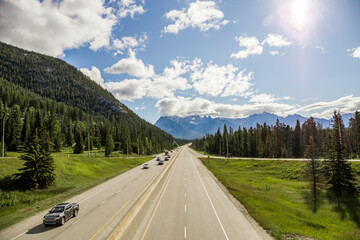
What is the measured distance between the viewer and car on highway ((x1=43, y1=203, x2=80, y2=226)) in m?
17.3

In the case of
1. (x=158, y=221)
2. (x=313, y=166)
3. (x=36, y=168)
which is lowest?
(x=158, y=221)

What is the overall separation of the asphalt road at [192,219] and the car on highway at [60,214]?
21.7 ft

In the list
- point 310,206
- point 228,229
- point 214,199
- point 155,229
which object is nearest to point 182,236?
point 155,229

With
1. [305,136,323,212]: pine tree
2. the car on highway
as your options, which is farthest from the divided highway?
[305,136,323,212]: pine tree

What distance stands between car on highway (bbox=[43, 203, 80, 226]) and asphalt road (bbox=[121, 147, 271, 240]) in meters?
6.61

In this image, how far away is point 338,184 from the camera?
30516 mm

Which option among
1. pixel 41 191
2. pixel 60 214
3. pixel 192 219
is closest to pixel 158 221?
pixel 192 219

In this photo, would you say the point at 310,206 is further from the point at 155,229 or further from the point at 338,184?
the point at 155,229

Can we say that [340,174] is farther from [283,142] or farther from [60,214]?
[283,142]

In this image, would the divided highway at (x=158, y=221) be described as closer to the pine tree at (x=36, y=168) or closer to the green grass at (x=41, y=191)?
the green grass at (x=41, y=191)

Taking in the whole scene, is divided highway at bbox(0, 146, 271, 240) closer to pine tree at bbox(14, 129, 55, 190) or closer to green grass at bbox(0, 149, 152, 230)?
green grass at bbox(0, 149, 152, 230)

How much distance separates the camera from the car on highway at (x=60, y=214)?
17312mm

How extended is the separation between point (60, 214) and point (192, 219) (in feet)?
41.5

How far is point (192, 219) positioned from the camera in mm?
18844
